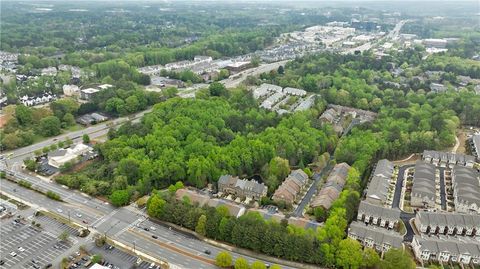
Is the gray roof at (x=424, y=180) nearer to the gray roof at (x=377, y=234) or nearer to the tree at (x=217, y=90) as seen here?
the gray roof at (x=377, y=234)

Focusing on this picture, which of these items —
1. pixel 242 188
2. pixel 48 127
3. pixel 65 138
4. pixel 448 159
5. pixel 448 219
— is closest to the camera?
pixel 448 219

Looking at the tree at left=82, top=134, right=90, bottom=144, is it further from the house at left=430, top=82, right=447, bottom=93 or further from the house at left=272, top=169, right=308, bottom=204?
the house at left=430, top=82, right=447, bottom=93

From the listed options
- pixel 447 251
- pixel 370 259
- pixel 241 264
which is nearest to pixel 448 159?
pixel 447 251

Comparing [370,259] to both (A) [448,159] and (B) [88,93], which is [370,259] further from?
(B) [88,93]

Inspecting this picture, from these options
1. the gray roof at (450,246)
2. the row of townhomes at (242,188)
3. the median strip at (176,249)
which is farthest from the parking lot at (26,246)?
the gray roof at (450,246)

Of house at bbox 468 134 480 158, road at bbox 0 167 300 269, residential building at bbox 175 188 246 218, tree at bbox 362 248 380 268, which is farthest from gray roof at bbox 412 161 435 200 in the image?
road at bbox 0 167 300 269

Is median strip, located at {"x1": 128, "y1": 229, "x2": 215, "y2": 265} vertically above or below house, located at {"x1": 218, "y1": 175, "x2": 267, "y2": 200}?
below
